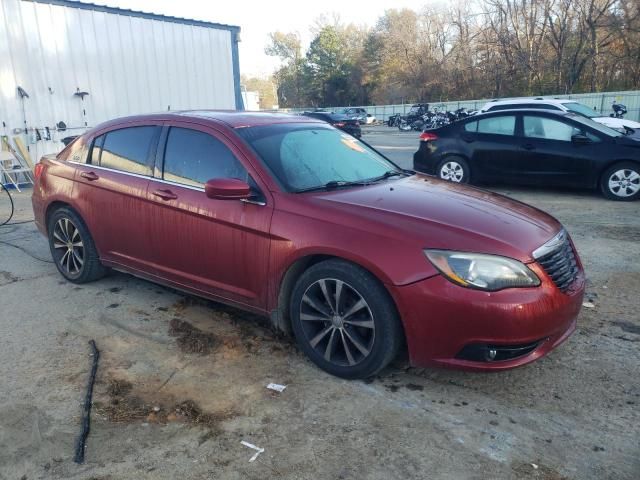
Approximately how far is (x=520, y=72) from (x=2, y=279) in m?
44.5

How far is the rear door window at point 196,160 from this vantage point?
3.72 metres

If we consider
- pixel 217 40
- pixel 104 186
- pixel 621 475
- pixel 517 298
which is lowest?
pixel 621 475

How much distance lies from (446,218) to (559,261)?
2.35 feet

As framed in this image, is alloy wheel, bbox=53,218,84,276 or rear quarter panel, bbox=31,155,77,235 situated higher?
rear quarter panel, bbox=31,155,77,235

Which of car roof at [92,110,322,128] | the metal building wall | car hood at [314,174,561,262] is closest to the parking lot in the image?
car hood at [314,174,561,262]

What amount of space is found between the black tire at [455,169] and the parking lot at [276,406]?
543 centimetres

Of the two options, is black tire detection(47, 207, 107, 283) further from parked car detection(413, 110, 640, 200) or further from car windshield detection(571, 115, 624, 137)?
car windshield detection(571, 115, 624, 137)

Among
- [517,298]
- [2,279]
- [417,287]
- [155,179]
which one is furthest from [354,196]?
[2,279]

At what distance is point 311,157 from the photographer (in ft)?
12.8

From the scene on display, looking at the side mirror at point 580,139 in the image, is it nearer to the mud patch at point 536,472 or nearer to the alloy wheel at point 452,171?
the alloy wheel at point 452,171

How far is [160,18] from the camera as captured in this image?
12.9 m

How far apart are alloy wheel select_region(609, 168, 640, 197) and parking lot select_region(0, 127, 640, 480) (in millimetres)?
4607

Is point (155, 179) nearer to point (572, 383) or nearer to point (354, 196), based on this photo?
point (354, 196)

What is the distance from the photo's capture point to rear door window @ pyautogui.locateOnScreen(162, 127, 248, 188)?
372 cm
